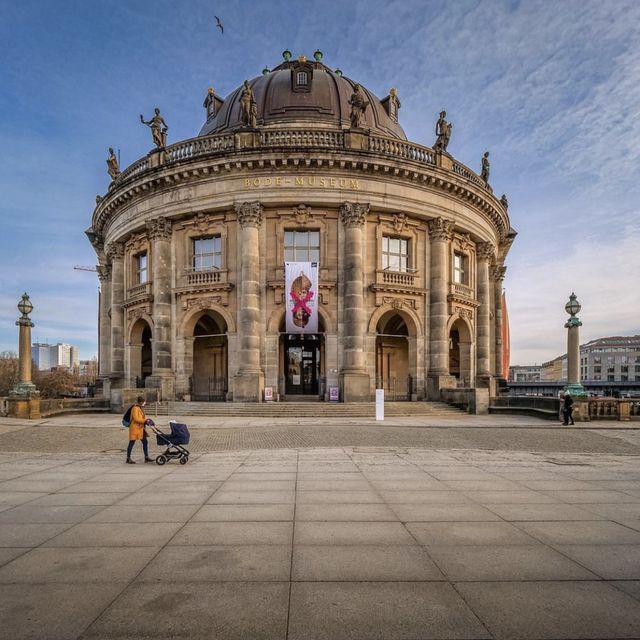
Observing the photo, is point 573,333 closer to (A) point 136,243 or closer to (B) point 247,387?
(B) point 247,387

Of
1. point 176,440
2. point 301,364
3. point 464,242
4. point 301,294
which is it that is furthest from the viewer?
point 464,242

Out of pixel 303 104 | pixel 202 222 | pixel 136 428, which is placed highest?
pixel 303 104

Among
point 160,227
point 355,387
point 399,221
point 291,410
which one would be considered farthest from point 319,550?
point 160,227

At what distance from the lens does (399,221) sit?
2773cm

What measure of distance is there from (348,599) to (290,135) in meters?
26.4

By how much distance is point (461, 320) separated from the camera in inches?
1214

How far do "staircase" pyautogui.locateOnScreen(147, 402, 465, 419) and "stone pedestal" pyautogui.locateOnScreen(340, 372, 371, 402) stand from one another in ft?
2.50

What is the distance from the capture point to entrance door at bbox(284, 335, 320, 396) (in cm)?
3033

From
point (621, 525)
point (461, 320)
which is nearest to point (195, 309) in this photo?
point (461, 320)

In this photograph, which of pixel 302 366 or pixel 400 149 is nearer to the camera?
pixel 400 149

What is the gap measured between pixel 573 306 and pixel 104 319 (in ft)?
115

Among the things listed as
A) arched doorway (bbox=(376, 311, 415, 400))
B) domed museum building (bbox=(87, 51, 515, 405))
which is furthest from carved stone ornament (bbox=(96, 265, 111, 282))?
arched doorway (bbox=(376, 311, 415, 400))

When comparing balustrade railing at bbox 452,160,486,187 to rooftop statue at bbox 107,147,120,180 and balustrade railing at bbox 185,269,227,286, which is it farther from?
rooftop statue at bbox 107,147,120,180

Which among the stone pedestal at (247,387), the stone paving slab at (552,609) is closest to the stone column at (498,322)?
the stone pedestal at (247,387)
